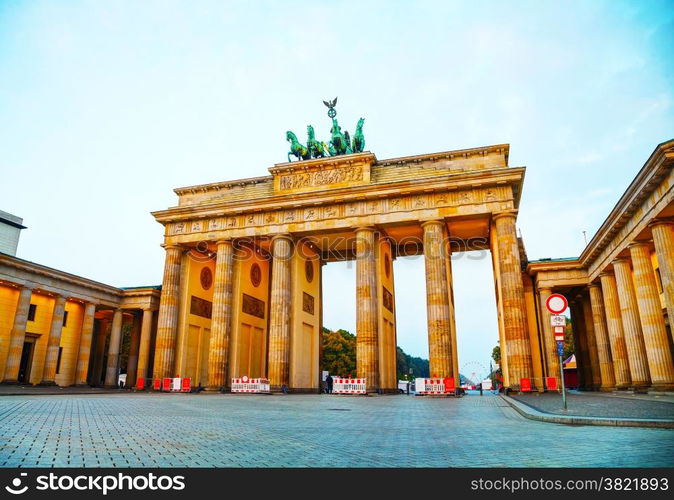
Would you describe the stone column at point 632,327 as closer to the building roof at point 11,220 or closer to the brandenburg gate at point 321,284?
the brandenburg gate at point 321,284

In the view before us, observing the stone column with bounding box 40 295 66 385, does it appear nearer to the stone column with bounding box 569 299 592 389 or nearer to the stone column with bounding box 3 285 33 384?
the stone column with bounding box 3 285 33 384

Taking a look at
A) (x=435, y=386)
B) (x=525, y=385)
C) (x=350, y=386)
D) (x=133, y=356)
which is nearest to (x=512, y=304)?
(x=525, y=385)

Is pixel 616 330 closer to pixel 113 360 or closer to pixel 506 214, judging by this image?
pixel 506 214

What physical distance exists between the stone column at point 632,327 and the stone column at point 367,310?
48.3 ft

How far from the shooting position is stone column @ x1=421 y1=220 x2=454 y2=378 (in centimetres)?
2959

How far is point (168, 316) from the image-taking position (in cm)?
3622

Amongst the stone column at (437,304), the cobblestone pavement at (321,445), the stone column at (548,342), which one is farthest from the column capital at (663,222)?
the cobblestone pavement at (321,445)

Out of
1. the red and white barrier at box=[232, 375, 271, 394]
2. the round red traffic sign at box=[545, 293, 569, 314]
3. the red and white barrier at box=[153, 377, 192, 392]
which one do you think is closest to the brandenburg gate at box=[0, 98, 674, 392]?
the red and white barrier at box=[232, 375, 271, 394]

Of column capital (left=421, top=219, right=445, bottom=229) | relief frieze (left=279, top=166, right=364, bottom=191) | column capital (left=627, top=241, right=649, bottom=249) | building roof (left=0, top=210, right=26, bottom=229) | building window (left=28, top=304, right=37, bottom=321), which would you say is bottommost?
building window (left=28, top=304, right=37, bottom=321)

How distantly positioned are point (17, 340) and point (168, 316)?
400 inches

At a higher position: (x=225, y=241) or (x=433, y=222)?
(x=225, y=241)

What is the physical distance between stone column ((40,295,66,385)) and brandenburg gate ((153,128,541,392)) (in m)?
7.93
